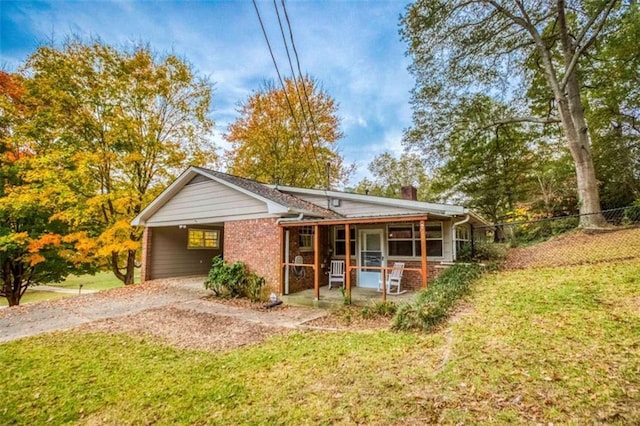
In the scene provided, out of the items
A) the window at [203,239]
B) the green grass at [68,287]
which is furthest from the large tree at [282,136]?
the green grass at [68,287]

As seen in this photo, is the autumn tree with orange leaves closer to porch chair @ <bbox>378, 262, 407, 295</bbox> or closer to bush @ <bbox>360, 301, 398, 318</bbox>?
bush @ <bbox>360, 301, 398, 318</bbox>

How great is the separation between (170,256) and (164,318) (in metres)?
6.89

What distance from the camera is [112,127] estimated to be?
13.8 metres

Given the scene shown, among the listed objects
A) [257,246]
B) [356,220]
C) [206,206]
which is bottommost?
[257,246]

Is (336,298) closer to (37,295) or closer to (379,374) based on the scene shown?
(379,374)

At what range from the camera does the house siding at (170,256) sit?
1302cm

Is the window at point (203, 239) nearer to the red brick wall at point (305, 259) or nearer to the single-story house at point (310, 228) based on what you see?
the single-story house at point (310, 228)

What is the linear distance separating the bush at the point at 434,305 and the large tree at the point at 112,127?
1242 cm

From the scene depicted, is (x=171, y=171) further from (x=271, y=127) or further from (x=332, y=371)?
(x=332, y=371)

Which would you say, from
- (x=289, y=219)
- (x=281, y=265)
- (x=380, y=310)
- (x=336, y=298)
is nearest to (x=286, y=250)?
(x=281, y=265)

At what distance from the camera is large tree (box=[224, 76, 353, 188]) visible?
20.8 metres

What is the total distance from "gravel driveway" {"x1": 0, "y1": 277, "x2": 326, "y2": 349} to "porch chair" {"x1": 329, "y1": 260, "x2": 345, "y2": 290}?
238cm

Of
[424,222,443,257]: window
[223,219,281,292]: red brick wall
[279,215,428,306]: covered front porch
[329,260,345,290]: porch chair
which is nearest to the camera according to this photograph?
[279,215,428,306]: covered front porch

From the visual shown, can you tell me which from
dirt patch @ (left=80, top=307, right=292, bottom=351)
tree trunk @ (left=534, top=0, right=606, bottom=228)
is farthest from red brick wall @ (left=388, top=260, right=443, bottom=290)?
tree trunk @ (left=534, top=0, right=606, bottom=228)
